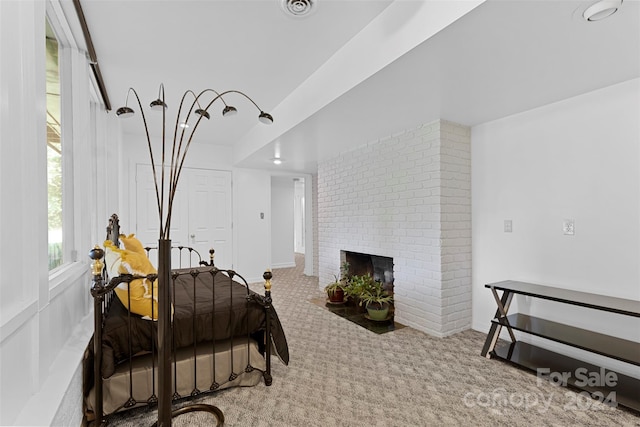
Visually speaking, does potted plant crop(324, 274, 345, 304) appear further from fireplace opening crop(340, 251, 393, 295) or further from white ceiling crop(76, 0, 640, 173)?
white ceiling crop(76, 0, 640, 173)

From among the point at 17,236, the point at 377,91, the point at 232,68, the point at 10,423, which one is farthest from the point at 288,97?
the point at 10,423

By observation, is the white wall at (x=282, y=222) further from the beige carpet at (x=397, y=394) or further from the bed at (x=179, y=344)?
the bed at (x=179, y=344)

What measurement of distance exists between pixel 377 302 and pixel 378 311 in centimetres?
11

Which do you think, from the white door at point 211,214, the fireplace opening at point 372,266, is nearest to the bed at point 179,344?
the fireplace opening at point 372,266

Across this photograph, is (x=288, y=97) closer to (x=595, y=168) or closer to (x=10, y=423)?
(x=595, y=168)

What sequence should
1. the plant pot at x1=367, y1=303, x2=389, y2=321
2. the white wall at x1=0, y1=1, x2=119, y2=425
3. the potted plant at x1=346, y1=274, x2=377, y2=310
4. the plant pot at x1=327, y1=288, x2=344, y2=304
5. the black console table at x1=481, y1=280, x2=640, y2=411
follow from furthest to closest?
the plant pot at x1=327, y1=288, x2=344, y2=304 < the potted plant at x1=346, y1=274, x2=377, y2=310 < the plant pot at x1=367, y1=303, x2=389, y2=321 < the black console table at x1=481, y1=280, x2=640, y2=411 < the white wall at x1=0, y1=1, x2=119, y2=425

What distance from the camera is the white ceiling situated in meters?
1.64

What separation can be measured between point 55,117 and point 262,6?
1.43 meters

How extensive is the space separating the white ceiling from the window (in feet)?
1.25

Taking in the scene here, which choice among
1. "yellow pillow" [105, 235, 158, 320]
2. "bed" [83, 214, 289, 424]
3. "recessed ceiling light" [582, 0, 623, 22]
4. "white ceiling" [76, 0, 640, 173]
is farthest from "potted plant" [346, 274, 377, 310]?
"recessed ceiling light" [582, 0, 623, 22]

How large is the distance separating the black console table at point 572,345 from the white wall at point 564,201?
15 centimetres

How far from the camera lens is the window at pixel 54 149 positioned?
1.72 m

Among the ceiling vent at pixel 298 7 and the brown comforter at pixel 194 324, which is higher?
the ceiling vent at pixel 298 7

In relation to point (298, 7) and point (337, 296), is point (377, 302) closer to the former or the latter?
point (337, 296)
